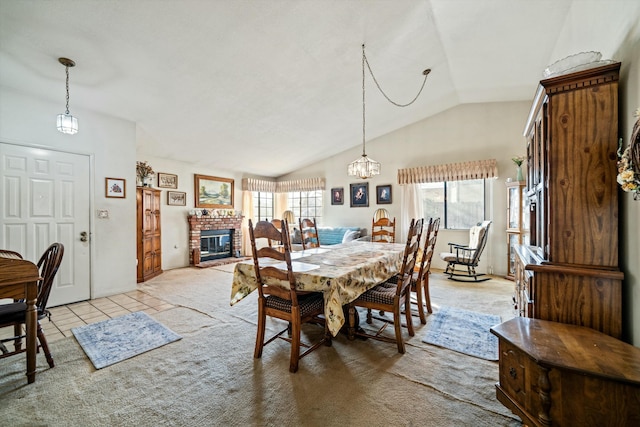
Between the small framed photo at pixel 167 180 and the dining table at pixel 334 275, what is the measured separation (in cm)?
415

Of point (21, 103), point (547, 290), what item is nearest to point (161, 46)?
point (21, 103)

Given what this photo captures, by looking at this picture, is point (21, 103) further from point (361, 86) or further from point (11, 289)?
point (361, 86)

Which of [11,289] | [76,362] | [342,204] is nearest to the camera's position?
[11,289]

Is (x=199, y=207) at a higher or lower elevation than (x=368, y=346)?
higher

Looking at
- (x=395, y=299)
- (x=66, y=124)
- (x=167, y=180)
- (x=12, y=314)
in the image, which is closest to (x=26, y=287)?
(x=12, y=314)

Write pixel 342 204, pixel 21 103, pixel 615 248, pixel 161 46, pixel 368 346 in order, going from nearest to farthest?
pixel 615 248
pixel 368 346
pixel 161 46
pixel 21 103
pixel 342 204

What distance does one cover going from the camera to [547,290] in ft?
5.32

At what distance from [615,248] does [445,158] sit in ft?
13.7

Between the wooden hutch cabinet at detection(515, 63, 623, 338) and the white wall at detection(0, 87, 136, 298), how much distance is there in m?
4.86

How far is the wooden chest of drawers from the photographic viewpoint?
1069 mm

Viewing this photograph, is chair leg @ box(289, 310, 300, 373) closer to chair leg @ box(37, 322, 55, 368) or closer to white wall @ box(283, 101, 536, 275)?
chair leg @ box(37, 322, 55, 368)

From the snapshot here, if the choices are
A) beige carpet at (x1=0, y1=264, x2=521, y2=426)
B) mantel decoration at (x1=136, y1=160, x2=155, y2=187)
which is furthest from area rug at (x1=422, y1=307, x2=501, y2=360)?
mantel decoration at (x1=136, y1=160, x2=155, y2=187)

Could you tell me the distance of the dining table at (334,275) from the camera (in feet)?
6.04

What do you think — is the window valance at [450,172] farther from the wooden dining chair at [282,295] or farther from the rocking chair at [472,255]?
the wooden dining chair at [282,295]
